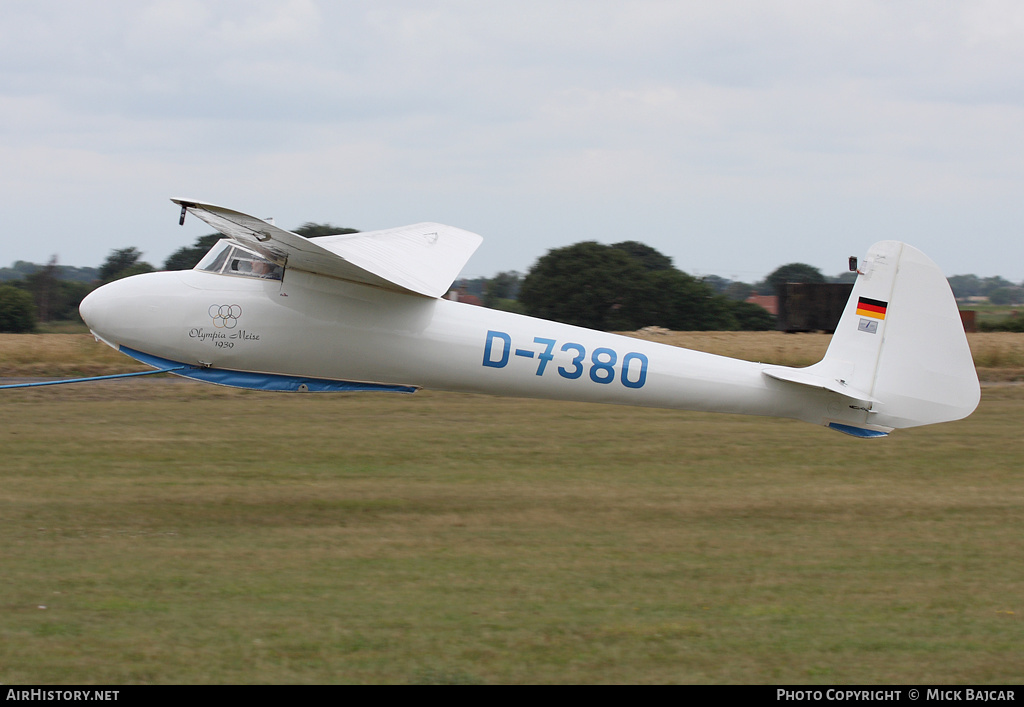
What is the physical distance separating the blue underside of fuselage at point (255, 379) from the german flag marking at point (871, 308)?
4707 mm

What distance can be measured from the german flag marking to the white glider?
14mm

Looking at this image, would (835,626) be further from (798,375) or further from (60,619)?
(60,619)

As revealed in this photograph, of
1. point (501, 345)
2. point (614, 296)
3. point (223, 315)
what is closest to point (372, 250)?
point (223, 315)

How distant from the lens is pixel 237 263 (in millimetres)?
9672

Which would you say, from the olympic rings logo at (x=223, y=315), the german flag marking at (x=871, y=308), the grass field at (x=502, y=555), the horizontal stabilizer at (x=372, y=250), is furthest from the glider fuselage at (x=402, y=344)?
the grass field at (x=502, y=555)

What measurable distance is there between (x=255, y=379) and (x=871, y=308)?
21.2 ft

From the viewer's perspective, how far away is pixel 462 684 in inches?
→ 198

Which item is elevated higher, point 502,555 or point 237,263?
point 237,263

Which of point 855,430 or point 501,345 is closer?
point 501,345

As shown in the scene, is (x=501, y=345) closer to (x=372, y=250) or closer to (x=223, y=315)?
(x=372, y=250)

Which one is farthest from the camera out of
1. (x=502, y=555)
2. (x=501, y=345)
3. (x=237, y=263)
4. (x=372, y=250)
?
(x=372, y=250)

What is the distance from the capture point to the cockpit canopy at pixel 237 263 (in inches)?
377

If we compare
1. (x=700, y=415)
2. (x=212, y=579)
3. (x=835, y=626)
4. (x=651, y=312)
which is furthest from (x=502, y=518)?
(x=651, y=312)

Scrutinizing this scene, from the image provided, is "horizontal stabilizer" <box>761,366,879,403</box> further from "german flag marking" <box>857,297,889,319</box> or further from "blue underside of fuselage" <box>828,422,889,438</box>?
"german flag marking" <box>857,297,889,319</box>
